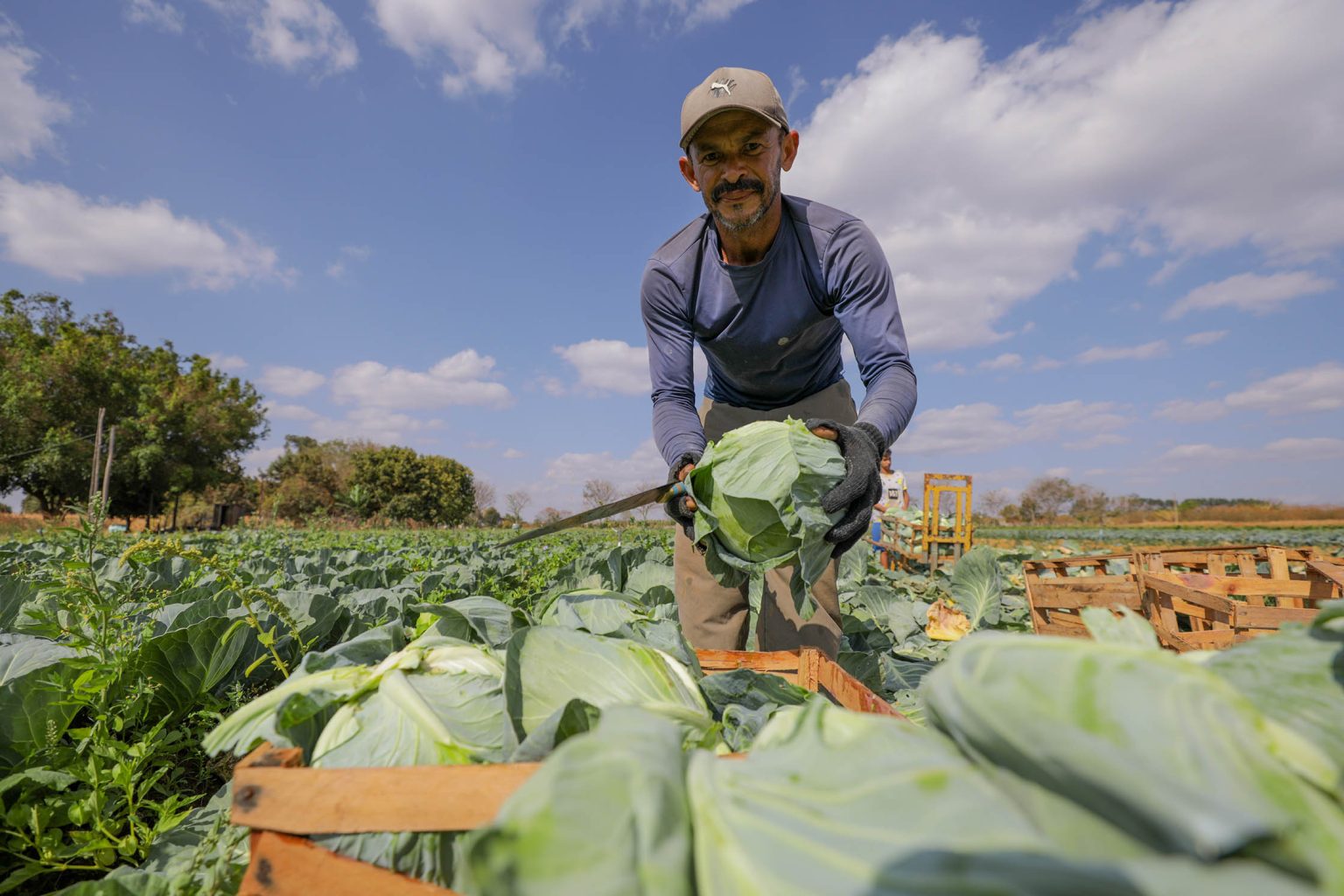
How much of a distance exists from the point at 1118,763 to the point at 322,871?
46.4 inches

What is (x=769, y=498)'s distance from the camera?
2355 mm

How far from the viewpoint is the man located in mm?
2869

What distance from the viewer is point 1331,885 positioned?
0.63m

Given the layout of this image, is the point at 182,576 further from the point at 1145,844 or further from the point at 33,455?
the point at 33,455

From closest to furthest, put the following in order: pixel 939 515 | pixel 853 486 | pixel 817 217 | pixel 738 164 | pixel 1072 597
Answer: pixel 853 486 → pixel 738 164 → pixel 817 217 → pixel 1072 597 → pixel 939 515

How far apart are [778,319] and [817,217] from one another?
0.54 m

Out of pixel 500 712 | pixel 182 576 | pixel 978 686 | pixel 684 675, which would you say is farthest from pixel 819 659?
pixel 182 576

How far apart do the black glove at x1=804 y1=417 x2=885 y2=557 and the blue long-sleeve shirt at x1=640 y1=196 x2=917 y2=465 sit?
0.98ft

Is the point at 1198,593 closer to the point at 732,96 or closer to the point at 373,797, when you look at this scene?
the point at 732,96

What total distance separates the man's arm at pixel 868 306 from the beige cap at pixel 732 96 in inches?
25.1

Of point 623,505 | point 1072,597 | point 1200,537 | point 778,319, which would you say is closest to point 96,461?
point 623,505

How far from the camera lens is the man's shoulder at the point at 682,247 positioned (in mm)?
3496

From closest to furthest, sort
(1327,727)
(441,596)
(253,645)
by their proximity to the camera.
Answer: (1327,727), (253,645), (441,596)

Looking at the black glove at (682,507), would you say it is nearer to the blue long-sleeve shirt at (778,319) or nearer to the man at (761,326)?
the man at (761,326)
